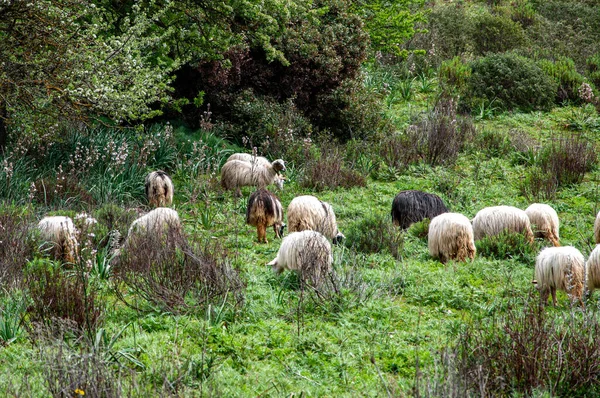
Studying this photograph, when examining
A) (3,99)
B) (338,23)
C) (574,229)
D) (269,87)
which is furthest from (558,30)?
(3,99)

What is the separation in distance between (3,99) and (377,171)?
6681 mm

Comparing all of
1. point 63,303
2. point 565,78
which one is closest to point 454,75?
point 565,78

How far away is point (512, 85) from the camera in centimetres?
1869

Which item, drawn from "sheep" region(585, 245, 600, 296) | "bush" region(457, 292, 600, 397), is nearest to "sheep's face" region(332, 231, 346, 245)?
"sheep" region(585, 245, 600, 296)

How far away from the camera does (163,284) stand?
6.77 metres

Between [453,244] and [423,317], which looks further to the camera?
[453,244]

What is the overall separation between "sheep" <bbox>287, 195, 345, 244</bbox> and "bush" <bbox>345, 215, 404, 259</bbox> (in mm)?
235

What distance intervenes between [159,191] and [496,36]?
15751mm

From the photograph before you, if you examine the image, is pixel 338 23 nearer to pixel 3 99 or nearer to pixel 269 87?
pixel 269 87

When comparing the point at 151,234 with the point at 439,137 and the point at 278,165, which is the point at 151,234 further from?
the point at 439,137

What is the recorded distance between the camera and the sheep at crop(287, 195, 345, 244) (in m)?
9.53

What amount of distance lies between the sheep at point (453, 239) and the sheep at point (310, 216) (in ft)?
4.21

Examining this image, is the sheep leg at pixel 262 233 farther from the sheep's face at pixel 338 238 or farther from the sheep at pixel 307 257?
the sheep at pixel 307 257

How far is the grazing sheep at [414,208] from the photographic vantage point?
1062 cm
